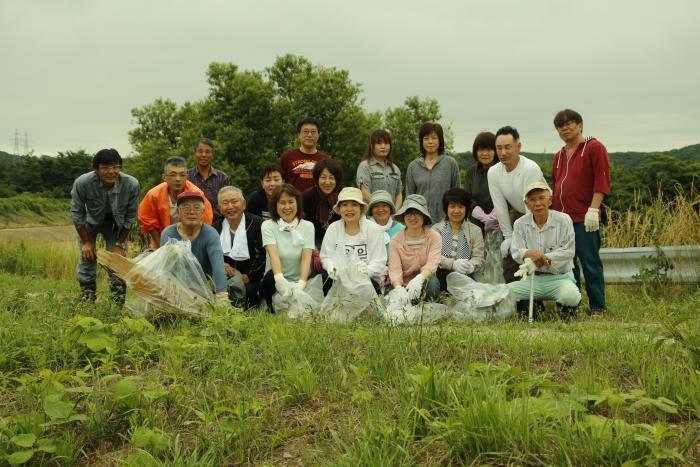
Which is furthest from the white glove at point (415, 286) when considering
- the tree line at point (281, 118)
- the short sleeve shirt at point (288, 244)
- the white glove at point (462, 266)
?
the tree line at point (281, 118)

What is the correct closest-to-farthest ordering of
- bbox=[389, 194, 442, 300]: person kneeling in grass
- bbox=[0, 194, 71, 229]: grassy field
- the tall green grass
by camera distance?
1. bbox=[389, 194, 442, 300]: person kneeling in grass
2. the tall green grass
3. bbox=[0, 194, 71, 229]: grassy field

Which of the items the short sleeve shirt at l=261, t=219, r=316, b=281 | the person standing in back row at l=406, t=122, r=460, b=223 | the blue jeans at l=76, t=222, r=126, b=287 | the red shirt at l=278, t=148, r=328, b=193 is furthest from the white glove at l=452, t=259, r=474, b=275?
the blue jeans at l=76, t=222, r=126, b=287

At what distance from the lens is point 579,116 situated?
6242 mm

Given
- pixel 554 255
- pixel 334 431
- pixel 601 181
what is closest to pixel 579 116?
pixel 601 181

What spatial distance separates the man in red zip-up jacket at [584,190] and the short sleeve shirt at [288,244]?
2.59 meters

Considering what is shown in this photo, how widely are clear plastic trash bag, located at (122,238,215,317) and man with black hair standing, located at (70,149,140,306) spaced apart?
1.91m

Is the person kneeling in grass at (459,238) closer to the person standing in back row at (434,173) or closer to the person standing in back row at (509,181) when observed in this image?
the person standing in back row at (509,181)

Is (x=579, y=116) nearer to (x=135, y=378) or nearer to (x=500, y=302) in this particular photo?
(x=500, y=302)

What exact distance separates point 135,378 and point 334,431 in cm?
113

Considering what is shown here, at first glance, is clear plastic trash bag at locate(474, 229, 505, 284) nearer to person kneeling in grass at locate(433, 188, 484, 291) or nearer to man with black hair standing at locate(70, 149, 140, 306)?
person kneeling in grass at locate(433, 188, 484, 291)

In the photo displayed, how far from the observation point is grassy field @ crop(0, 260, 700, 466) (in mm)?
2359

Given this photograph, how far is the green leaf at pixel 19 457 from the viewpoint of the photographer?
2.60m

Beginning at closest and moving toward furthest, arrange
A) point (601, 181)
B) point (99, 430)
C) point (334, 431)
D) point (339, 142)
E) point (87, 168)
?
point (334, 431) < point (99, 430) < point (601, 181) < point (339, 142) < point (87, 168)

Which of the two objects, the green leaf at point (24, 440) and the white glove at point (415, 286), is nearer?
the green leaf at point (24, 440)
